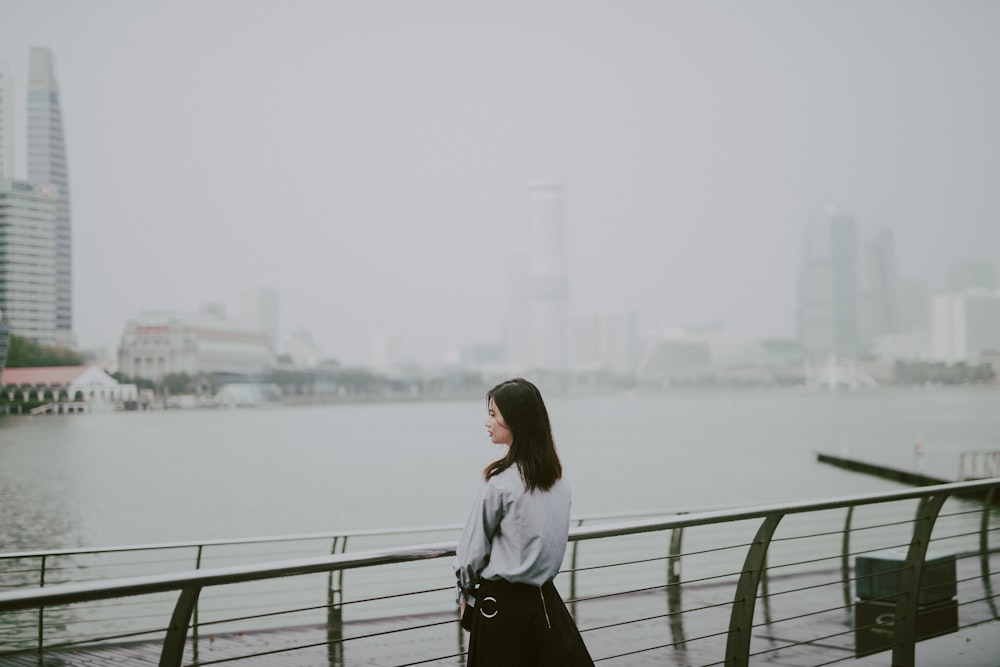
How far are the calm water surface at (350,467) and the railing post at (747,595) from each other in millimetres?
39401

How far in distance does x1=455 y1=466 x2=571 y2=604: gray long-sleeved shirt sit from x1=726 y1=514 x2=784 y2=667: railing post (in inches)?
51.3

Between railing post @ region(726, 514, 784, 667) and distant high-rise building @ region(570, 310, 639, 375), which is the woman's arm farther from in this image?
distant high-rise building @ region(570, 310, 639, 375)

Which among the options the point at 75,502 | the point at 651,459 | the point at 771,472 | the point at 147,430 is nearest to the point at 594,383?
the point at 147,430

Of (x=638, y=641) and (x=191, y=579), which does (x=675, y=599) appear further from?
(x=191, y=579)

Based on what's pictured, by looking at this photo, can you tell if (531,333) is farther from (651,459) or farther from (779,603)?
(779,603)

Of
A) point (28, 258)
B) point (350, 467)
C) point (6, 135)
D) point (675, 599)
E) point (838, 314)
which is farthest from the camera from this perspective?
point (838, 314)

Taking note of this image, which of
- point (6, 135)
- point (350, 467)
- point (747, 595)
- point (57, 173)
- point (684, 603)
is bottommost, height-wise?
point (350, 467)

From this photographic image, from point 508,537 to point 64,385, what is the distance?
350 feet

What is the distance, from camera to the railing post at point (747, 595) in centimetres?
407

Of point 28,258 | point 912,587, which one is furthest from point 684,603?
point 28,258

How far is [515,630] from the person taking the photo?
3.04 m

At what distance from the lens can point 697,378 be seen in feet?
597

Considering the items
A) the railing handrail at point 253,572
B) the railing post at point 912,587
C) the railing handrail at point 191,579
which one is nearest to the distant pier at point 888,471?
the railing post at point 912,587

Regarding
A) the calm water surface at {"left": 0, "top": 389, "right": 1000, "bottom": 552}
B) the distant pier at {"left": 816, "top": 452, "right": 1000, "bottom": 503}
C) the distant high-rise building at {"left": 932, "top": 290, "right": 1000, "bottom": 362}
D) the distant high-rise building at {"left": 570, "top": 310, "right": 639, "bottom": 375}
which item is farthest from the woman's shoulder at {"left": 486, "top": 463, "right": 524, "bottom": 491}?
A: the distant high-rise building at {"left": 932, "top": 290, "right": 1000, "bottom": 362}
